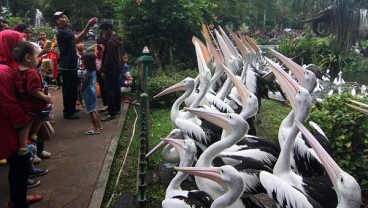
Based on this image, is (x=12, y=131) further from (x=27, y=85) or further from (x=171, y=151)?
(x=171, y=151)

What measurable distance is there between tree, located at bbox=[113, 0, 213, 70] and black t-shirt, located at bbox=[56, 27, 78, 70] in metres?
3.70

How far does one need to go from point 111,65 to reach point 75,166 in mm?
2117

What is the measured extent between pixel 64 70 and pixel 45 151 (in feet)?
4.91

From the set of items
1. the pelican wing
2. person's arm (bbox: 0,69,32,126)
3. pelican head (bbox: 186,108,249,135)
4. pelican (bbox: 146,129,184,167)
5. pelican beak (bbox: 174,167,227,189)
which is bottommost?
pelican (bbox: 146,129,184,167)

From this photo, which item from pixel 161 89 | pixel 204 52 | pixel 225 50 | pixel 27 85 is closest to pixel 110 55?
pixel 204 52

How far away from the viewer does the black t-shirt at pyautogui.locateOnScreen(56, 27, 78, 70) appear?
5203 millimetres

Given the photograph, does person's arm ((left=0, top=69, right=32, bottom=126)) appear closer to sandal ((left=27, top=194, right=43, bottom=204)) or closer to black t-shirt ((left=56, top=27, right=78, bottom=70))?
sandal ((left=27, top=194, right=43, bottom=204))

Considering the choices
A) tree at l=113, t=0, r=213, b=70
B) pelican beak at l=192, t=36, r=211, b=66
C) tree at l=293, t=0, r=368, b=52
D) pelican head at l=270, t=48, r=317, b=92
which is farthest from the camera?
tree at l=293, t=0, r=368, b=52

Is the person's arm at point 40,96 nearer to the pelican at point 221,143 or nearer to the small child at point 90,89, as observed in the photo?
the pelican at point 221,143

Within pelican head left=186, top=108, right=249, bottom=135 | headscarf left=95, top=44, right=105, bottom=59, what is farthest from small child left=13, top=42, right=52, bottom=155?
headscarf left=95, top=44, right=105, bottom=59

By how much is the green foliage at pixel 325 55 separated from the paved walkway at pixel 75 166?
38.1ft

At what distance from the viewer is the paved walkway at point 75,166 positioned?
3.34 meters

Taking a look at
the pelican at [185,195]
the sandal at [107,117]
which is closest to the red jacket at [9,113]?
the pelican at [185,195]

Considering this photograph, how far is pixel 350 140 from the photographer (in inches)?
152
